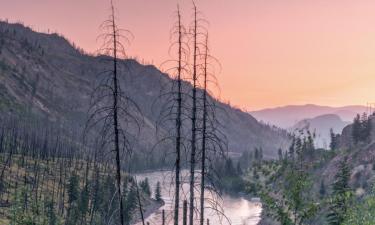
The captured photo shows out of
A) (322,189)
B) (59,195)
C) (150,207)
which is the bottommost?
(150,207)

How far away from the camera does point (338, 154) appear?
6521 inches

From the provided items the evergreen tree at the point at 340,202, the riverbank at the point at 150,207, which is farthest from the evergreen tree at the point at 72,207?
the evergreen tree at the point at 340,202

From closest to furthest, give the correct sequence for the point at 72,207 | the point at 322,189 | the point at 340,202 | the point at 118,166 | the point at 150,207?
the point at 118,166, the point at 340,202, the point at 72,207, the point at 322,189, the point at 150,207

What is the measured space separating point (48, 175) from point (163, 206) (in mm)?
49500

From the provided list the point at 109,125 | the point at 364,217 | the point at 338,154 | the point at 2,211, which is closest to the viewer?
the point at 109,125

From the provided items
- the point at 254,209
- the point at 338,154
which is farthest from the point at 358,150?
the point at 254,209

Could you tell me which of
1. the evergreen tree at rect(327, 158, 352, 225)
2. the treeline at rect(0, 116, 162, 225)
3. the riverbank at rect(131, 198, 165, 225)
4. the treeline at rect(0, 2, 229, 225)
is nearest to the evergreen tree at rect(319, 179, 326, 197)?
the treeline at rect(0, 2, 229, 225)

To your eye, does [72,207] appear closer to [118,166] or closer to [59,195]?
[59,195]

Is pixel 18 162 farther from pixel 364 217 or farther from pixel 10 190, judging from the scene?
pixel 364 217

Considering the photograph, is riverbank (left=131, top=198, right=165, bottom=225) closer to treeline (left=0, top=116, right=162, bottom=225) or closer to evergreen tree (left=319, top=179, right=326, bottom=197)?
treeline (left=0, top=116, right=162, bottom=225)

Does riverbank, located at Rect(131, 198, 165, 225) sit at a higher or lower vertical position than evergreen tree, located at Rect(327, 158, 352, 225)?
lower

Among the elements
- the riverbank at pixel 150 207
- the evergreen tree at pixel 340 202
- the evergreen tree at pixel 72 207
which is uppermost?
the evergreen tree at pixel 340 202

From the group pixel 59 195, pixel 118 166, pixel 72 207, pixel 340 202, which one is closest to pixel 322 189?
pixel 72 207

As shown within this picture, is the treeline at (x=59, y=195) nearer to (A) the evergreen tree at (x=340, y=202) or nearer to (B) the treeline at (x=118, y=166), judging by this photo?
(B) the treeline at (x=118, y=166)
